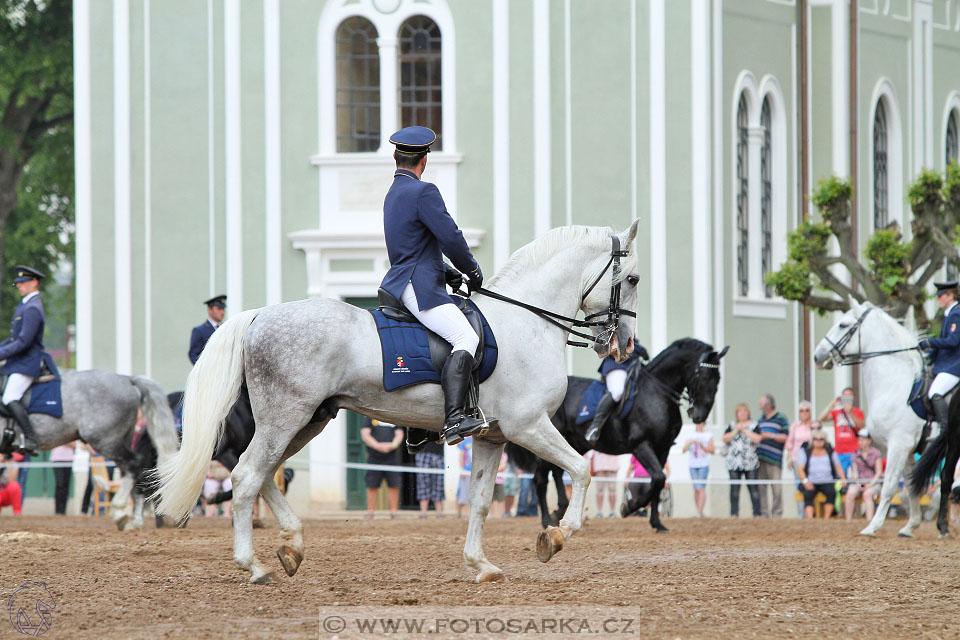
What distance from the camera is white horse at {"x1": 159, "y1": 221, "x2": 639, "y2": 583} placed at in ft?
29.2

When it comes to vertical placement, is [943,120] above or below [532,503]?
above

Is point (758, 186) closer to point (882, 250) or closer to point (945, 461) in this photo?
point (882, 250)

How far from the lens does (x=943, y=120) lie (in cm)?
3012

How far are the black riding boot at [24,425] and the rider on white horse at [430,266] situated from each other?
7.21 meters

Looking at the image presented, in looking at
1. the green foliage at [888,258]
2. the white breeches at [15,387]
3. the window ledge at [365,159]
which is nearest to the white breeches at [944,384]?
the green foliage at [888,258]

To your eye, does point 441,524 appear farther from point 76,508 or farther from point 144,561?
point 76,508

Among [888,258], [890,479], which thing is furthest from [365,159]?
[890,479]

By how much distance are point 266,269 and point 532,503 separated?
20.5ft

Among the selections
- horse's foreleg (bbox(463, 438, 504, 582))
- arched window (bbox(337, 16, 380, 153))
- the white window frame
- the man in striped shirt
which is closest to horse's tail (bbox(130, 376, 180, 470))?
horse's foreleg (bbox(463, 438, 504, 582))

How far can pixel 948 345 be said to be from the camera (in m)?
14.5

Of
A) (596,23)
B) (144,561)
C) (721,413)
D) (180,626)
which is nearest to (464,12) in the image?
(596,23)

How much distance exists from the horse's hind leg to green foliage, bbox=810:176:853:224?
14.7 metres

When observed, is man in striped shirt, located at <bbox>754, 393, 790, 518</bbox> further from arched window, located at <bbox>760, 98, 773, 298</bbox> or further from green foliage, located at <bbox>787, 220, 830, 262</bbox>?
arched window, located at <bbox>760, 98, 773, 298</bbox>

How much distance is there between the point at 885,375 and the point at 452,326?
7.86m
